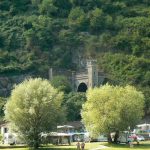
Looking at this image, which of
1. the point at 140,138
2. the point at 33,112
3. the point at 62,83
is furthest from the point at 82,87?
the point at 33,112

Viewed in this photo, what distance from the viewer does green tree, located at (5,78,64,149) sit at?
3248 inches

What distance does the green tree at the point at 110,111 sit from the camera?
290 feet

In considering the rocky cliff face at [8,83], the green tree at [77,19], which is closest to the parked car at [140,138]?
the rocky cliff face at [8,83]

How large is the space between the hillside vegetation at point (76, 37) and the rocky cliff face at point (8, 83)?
1.28m

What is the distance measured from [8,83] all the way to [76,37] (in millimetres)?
25937

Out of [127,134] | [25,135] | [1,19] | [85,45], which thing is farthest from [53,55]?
[25,135]

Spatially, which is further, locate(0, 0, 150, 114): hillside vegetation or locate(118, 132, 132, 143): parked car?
locate(0, 0, 150, 114): hillside vegetation

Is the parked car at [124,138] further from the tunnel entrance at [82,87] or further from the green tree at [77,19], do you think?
the green tree at [77,19]

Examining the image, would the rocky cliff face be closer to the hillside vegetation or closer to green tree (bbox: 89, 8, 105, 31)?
the hillside vegetation

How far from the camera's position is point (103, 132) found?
290 feet

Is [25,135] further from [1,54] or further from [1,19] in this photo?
[1,19]

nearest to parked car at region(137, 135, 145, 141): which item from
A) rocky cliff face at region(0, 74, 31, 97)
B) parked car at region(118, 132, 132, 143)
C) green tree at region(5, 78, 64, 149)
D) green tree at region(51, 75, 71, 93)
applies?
parked car at region(118, 132, 132, 143)

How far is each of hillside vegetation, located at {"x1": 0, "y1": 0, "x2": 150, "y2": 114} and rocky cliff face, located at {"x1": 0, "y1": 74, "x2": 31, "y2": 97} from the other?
1.28 metres

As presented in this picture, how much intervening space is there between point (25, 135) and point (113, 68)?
73076mm
